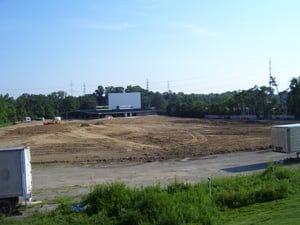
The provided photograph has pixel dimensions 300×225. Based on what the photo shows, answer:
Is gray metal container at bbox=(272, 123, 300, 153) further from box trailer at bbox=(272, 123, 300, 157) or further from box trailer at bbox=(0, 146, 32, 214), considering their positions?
box trailer at bbox=(0, 146, 32, 214)

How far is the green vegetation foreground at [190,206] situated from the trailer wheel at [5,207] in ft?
3.33

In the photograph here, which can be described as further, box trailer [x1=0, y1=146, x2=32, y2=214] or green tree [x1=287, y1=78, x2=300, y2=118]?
green tree [x1=287, y1=78, x2=300, y2=118]

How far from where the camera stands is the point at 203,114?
143000mm

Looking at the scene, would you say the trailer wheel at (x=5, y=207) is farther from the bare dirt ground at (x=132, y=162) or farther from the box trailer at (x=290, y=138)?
the box trailer at (x=290, y=138)

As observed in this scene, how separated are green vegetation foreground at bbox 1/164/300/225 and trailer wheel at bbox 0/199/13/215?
102 centimetres

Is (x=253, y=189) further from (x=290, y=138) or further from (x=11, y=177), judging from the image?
(x=290, y=138)

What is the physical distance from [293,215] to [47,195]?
15.6 metres

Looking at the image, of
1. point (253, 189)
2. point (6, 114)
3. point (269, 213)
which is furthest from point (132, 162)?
point (6, 114)

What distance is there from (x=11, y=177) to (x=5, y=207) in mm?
1397

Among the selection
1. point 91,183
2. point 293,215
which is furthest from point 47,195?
point 293,215

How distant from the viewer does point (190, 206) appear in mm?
14578

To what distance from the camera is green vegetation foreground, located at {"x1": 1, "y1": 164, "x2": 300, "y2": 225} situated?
14.0 meters

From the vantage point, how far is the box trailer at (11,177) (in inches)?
785

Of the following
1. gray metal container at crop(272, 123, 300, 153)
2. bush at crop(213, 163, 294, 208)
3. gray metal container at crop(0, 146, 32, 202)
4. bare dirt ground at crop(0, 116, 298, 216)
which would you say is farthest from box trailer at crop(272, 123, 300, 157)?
gray metal container at crop(0, 146, 32, 202)
